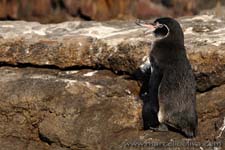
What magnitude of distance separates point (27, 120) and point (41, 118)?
0.44 ft

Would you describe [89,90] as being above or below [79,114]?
above

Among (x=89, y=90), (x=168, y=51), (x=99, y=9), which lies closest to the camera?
(x=168, y=51)

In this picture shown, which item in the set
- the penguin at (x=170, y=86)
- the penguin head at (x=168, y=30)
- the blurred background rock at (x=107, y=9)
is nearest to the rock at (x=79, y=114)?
the penguin at (x=170, y=86)

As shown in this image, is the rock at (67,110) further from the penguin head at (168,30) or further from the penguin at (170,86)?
the penguin head at (168,30)

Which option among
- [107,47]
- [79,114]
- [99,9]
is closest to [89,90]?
[79,114]

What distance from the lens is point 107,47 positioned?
21.9 feet

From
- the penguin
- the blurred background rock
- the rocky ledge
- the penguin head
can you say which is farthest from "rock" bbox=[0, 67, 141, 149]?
the blurred background rock

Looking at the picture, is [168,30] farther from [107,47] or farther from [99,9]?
[99,9]

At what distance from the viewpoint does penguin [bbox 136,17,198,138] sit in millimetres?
5699

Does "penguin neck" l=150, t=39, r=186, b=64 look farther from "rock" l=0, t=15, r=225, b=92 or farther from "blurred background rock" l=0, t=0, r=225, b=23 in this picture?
"blurred background rock" l=0, t=0, r=225, b=23

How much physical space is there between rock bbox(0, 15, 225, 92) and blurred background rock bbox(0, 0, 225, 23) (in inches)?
50.6

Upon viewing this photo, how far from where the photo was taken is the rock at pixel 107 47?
20.3ft

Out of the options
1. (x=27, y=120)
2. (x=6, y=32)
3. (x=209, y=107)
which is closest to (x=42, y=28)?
(x=6, y=32)

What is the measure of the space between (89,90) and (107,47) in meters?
0.61
